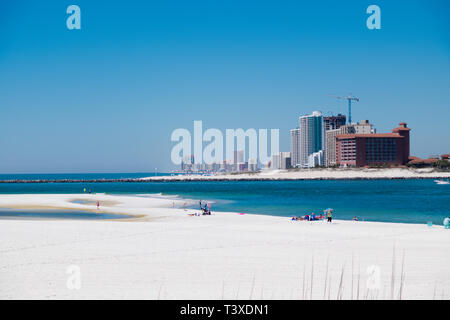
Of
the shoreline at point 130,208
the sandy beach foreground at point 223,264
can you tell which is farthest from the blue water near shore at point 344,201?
the sandy beach foreground at point 223,264

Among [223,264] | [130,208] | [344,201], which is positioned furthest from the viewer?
[344,201]

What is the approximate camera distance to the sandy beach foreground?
→ 1056 cm

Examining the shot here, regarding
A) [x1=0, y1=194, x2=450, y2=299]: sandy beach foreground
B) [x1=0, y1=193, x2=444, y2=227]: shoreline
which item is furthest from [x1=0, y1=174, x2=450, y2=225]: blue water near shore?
[x1=0, y1=194, x2=450, y2=299]: sandy beach foreground

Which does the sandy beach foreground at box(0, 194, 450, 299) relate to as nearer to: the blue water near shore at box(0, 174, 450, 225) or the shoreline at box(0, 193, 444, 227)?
the shoreline at box(0, 193, 444, 227)

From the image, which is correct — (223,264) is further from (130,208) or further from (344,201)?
(344,201)

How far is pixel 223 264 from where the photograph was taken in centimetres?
1403

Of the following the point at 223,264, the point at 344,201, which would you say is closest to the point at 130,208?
the point at 344,201
